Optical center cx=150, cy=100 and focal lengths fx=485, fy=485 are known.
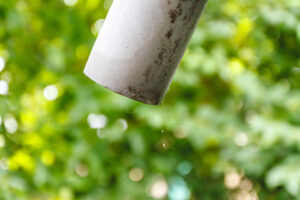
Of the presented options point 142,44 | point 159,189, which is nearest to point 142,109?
point 159,189

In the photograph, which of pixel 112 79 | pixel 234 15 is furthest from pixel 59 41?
pixel 112 79

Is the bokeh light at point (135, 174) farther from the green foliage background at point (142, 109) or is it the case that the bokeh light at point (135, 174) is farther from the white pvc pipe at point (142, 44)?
the white pvc pipe at point (142, 44)

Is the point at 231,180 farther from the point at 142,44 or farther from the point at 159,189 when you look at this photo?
the point at 142,44

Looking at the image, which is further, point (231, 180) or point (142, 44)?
point (231, 180)

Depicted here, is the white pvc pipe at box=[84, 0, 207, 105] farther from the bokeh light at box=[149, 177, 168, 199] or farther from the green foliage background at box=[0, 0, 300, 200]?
the bokeh light at box=[149, 177, 168, 199]

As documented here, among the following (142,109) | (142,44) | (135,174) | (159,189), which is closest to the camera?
(142,44)

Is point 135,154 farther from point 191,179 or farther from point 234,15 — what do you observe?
point 234,15

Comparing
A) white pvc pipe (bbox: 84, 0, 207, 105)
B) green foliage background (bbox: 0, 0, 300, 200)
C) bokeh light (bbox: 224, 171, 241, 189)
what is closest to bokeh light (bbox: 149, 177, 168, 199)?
green foliage background (bbox: 0, 0, 300, 200)
